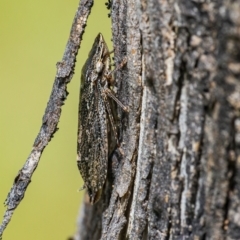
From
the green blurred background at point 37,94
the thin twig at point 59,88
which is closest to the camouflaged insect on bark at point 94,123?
the thin twig at point 59,88

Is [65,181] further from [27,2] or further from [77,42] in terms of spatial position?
[77,42]

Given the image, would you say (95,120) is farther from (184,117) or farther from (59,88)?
(184,117)

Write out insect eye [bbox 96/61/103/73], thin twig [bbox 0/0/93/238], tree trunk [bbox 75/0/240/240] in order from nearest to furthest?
tree trunk [bbox 75/0/240/240]
thin twig [bbox 0/0/93/238]
insect eye [bbox 96/61/103/73]

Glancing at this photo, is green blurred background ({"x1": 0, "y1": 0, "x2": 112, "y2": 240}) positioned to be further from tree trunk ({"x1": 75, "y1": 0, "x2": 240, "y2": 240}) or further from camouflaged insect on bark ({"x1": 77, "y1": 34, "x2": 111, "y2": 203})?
tree trunk ({"x1": 75, "y1": 0, "x2": 240, "y2": 240})

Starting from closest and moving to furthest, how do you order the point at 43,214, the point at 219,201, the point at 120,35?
the point at 219,201 < the point at 120,35 < the point at 43,214

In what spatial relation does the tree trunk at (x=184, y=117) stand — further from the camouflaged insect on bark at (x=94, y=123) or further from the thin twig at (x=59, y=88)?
the camouflaged insect on bark at (x=94, y=123)

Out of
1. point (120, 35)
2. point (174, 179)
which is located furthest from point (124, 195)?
point (120, 35)

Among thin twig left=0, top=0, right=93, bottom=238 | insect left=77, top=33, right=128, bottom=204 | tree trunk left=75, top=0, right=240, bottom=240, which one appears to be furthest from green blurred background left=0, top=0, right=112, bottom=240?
tree trunk left=75, top=0, right=240, bottom=240
